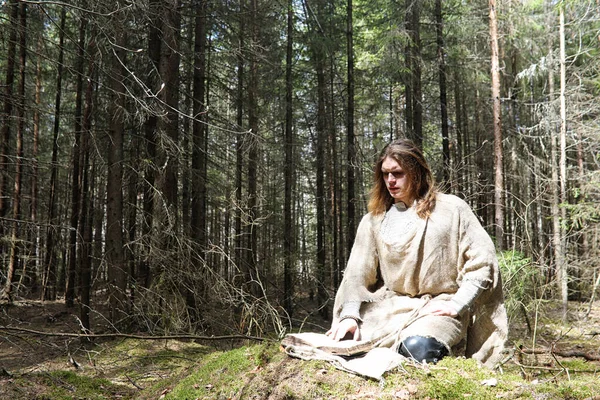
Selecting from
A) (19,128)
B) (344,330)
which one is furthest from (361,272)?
(19,128)

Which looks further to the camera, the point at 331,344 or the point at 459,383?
the point at 331,344

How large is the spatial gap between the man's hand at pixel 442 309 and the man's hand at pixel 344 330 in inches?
19.2

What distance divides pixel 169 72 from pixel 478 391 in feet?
26.9

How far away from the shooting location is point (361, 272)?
3.48m

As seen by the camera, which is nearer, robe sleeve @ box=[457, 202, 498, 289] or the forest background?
robe sleeve @ box=[457, 202, 498, 289]

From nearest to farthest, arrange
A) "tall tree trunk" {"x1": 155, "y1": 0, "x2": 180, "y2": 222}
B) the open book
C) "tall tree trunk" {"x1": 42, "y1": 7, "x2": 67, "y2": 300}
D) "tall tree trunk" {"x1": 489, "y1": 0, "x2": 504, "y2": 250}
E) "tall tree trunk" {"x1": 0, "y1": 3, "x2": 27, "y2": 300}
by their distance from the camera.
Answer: the open book
"tall tree trunk" {"x1": 0, "y1": 3, "x2": 27, "y2": 300}
"tall tree trunk" {"x1": 42, "y1": 7, "x2": 67, "y2": 300}
"tall tree trunk" {"x1": 155, "y1": 0, "x2": 180, "y2": 222}
"tall tree trunk" {"x1": 489, "y1": 0, "x2": 504, "y2": 250}

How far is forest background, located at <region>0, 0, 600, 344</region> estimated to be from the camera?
7242 millimetres

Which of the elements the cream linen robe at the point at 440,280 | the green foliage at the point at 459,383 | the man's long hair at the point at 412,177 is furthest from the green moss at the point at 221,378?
the man's long hair at the point at 412,177

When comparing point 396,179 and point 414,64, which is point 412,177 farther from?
point 414,64

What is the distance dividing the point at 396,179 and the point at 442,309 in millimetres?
1006

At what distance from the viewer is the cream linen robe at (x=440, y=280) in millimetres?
3162

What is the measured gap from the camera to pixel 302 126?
811 inches

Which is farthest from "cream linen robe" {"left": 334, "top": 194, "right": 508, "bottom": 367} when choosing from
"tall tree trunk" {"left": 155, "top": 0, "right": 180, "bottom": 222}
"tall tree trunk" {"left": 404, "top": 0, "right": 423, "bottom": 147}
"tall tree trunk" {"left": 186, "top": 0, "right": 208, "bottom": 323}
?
"tall tree trunk" {"left": 404, "top": 0, "right": 423, "bottom": 147}

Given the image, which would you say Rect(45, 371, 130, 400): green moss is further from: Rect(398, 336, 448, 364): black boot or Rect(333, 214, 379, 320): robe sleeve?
Rect(398, 336, 448, 364): black boot
